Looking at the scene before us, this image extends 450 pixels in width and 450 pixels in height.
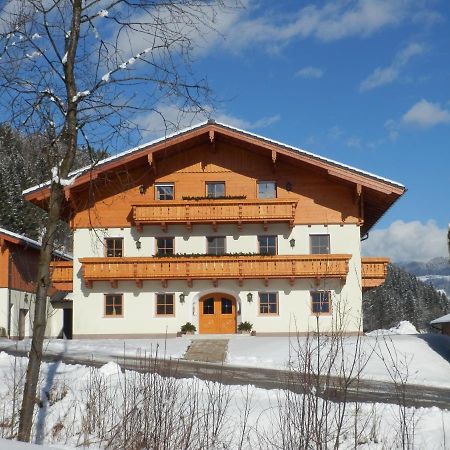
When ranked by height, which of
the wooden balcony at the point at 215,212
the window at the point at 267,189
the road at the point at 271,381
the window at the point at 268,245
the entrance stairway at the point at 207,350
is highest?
the window at the point at 267,189

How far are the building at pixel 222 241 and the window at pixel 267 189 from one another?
0.05 meters

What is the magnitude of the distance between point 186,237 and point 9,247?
38.6ft

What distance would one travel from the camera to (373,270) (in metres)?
31.5

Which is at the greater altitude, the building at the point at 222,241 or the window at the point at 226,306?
the building at the point at 222,241

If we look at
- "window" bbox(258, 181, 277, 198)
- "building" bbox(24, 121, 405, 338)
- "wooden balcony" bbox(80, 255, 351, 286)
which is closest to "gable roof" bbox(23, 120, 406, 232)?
"building" bbox(24, 121, 405, 338)

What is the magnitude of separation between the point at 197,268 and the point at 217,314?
2.81m

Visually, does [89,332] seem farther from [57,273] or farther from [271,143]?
[271,143]

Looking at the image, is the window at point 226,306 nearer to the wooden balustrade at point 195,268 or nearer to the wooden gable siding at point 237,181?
the wooden balustrade at point 195,268

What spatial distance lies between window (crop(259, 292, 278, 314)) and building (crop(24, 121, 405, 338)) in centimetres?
5

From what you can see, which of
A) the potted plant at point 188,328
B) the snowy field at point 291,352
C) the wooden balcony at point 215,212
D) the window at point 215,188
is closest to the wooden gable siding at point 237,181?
the window at point 215,188

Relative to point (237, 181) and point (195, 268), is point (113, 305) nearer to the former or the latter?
point (195, 268)

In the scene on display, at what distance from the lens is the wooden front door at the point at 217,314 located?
104 ft

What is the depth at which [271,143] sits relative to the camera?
30609 mm

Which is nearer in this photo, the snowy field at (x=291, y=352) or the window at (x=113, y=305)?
the snowy field at (x=291, y=352)
